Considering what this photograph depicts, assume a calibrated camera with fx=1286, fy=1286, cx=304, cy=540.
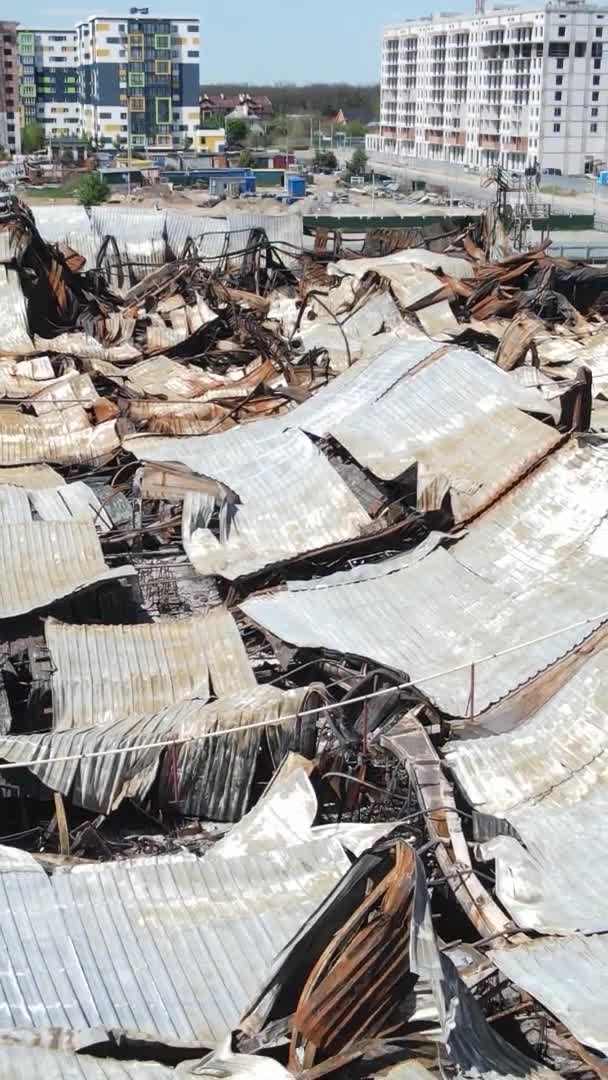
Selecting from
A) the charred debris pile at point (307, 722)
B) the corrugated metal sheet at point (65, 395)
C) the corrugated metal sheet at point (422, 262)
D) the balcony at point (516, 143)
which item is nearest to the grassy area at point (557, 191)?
the balcony at point (516, 143)

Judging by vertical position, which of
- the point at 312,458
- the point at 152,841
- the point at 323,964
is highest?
the point at 312,458

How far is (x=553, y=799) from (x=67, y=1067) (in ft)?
14.2

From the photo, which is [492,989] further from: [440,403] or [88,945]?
[440,403]

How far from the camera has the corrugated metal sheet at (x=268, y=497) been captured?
43.6ft

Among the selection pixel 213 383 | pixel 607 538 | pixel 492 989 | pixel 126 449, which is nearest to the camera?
pixel 492 989

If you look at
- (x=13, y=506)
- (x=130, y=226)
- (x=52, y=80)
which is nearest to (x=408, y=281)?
(x=130, y=226)

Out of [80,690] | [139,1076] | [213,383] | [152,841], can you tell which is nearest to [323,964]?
[139,1076]

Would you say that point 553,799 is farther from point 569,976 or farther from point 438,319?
point 438,319

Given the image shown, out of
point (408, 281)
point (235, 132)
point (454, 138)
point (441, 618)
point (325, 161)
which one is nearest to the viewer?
point (441, 618)

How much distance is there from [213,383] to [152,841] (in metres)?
11.6

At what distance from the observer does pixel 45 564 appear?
494 inches

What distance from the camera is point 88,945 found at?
7.57 m

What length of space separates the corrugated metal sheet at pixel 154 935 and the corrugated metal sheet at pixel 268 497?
4.91m

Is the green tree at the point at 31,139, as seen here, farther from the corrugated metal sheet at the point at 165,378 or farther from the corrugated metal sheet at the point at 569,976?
the corrugated metal sheet at the point at 569,976
